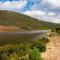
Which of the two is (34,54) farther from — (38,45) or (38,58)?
(38,45)

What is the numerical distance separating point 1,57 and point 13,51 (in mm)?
2855

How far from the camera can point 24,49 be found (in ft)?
60.3

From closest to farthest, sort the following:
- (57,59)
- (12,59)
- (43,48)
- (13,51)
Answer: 1. (12,59)
2. (57,59)
3. (13,51)
4. (43,48)

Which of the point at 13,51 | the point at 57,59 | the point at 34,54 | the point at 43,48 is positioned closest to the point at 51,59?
the point at 57,59

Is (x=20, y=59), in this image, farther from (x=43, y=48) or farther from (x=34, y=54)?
(x=43, y=48)

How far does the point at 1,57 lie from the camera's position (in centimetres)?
1494

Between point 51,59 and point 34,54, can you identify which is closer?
point 34,54

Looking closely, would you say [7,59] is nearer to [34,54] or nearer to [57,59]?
[34,54]

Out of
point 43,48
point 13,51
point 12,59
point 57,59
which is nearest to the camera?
point 12,59

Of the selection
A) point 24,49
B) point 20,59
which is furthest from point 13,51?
point 20,59

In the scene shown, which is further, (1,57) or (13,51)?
(13,51)

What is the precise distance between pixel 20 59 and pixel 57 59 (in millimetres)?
2718

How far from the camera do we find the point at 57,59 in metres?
16.2

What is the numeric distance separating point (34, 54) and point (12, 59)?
1.49m
